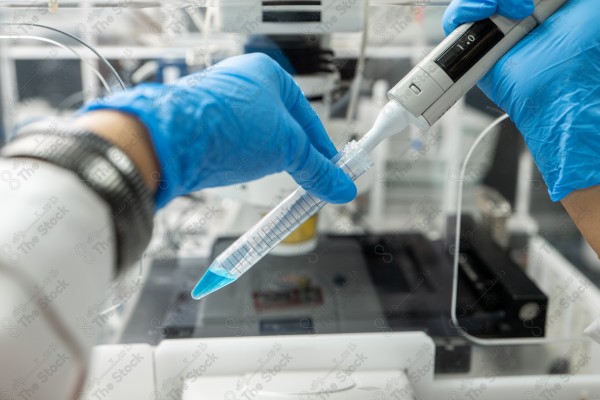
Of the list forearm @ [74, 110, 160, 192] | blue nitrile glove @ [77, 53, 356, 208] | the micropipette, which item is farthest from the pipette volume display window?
forearm @ [74, 110, 160, 192]

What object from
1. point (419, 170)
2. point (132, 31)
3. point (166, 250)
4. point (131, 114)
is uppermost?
point (131, 114)

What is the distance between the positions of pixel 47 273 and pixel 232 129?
34 centimetres

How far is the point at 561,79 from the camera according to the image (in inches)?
36.0

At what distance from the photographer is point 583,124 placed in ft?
2.98

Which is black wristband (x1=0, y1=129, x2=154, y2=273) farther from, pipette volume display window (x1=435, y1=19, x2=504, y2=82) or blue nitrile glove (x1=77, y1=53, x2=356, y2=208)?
pipette volume display window (x1=435, y1=19, x2=504, y2=82)

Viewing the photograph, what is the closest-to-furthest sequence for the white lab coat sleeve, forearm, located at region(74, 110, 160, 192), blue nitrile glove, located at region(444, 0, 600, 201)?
the white lab coat sleeve < forearm, located at region(74, 110, 160, 192) < blue nitrile glove, located at region(444, 0, 600, 201)

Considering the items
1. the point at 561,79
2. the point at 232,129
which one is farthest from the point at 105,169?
the point at 561,79

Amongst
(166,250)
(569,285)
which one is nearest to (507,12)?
(569,285)

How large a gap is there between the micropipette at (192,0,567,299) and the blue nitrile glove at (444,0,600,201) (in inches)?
0.9

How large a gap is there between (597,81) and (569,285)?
76 centimetres

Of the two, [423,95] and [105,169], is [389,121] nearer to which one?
A: [423,95]

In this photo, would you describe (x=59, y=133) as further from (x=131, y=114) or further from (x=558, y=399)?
(x=558, y=399)

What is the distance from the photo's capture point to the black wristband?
615mm

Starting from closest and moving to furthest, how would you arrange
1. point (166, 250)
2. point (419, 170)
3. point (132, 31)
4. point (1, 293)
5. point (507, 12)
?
1. point (1, 293)
2. point (507, 12)
3. point (132, 31)
4. point (166, 250)
5. point (419, 170)
